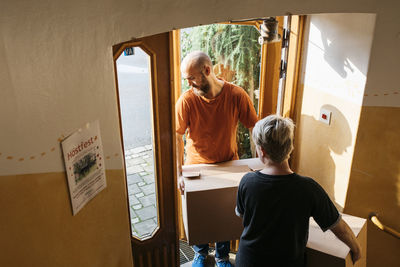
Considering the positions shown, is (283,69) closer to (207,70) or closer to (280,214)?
(207,70)

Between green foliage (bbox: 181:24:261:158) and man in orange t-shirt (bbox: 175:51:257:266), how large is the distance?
39 centimetres

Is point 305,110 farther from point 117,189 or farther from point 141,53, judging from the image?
point 117,189

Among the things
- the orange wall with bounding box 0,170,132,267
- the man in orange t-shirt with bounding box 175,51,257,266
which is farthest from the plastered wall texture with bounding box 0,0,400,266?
the man in orange t-shirt with bounding box 175,51,257,266

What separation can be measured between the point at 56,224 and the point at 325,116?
2004 millimetres

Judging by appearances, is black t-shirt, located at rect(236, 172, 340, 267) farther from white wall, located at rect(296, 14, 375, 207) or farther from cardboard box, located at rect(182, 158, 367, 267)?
white wall, located at rect(296, 14, 375, 207)

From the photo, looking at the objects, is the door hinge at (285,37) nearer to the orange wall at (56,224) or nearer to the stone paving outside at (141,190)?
the stone paving outside at (141,190)

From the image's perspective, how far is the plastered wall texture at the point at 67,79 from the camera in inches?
46.9

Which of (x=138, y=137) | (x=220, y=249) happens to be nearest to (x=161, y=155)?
(x=138, y=137)

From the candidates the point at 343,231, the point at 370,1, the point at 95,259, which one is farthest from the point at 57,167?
the point at 370,1

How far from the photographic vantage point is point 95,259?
5.78 ft

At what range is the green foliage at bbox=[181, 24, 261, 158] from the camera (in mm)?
2961

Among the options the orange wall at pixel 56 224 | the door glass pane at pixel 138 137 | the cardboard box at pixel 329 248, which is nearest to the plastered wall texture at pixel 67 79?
the orange wall at pixel 56 224

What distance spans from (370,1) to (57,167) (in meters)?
1.91

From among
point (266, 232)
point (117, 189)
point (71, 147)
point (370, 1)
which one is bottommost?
point (266, 232)
